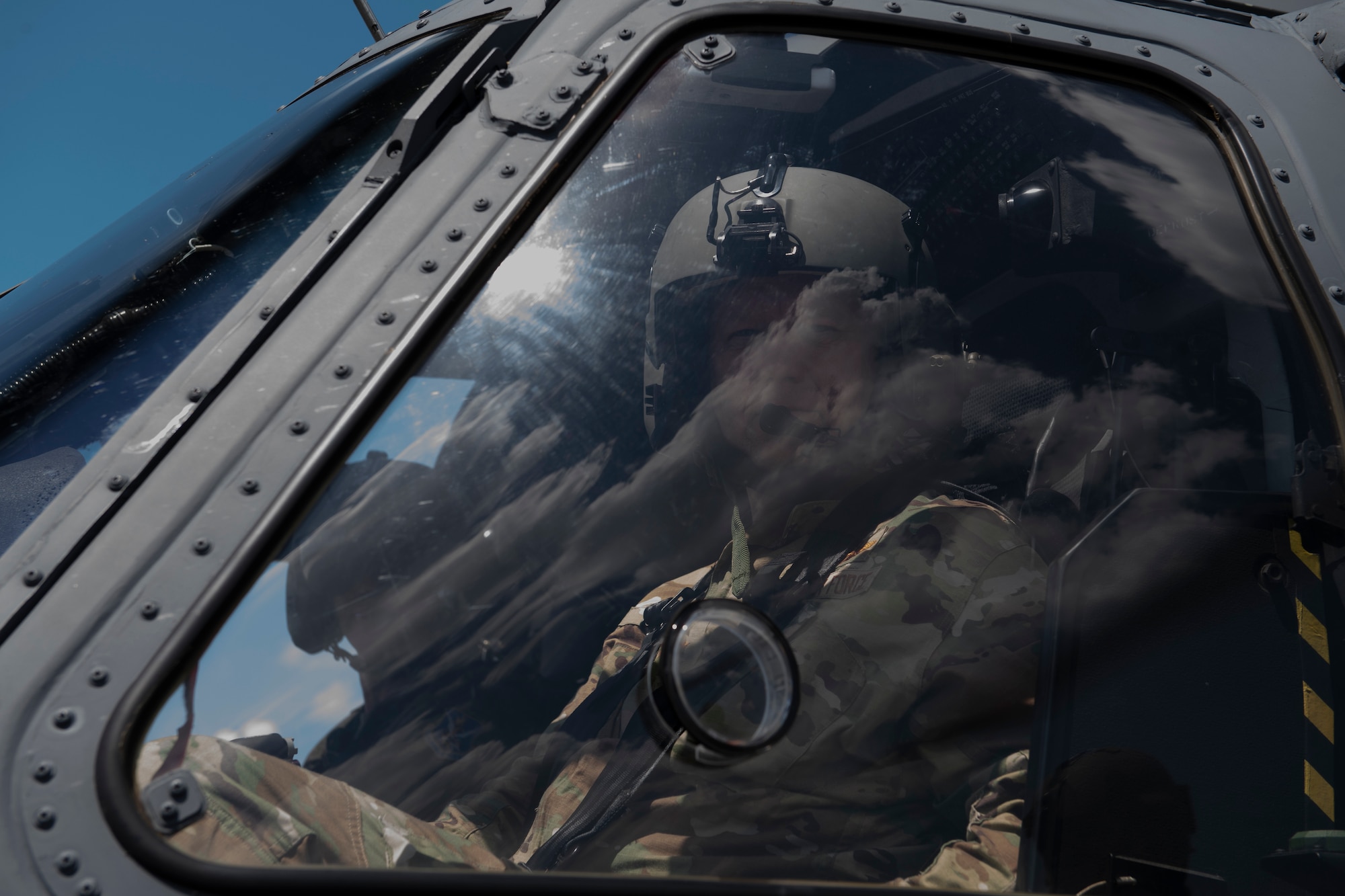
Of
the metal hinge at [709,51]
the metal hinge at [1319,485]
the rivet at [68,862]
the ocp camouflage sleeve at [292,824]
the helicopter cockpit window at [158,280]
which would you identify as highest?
the metal hinge at [709,51]

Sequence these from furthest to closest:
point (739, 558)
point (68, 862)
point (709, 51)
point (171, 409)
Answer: point (709, 51), point (739, 558), point (171, 409), point (68, 862)

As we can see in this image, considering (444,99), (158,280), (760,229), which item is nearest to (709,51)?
(760,229)

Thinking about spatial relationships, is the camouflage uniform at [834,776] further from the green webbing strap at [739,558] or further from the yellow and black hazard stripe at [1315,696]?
the yellow and black hazard stripe at [1315,696]

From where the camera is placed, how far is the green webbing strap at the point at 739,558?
111 centimetres

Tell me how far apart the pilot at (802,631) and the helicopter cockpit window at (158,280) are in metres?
0.44

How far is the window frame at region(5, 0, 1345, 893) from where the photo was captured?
772 millimetres

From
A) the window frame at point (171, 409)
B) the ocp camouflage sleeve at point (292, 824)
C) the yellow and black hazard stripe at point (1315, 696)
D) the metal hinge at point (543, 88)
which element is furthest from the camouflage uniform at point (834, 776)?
the metal hinge at point (543, 88)

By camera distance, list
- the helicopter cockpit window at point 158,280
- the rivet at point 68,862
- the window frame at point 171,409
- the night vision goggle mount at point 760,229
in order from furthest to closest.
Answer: the night vision goggle mount at point 760,229, the helicopter cockpit window at point 158,280, the window frame at point 171,409, the rivet at point 68,862

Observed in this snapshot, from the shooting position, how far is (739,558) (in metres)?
1.15

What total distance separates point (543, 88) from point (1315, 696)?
123 centimetres

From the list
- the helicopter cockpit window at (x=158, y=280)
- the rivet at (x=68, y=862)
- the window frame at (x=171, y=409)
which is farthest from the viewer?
the helicopter cockpit window at (x=158, y=280)

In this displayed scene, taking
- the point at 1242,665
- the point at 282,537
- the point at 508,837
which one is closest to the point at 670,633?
the point at 508,837

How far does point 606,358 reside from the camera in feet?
3.71

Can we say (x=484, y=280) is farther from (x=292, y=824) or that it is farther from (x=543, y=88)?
(x=292, y=824)
